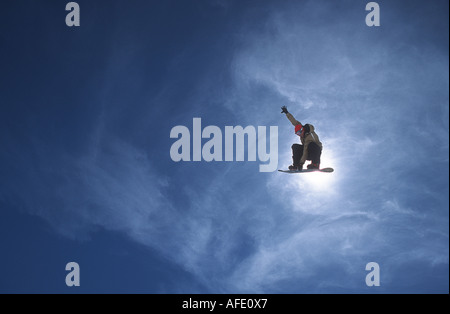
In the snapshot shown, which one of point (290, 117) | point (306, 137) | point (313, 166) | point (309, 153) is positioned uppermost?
point (290, 117)

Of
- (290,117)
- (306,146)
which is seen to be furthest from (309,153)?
(290,117)

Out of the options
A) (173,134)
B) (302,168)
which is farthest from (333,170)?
(173,134)

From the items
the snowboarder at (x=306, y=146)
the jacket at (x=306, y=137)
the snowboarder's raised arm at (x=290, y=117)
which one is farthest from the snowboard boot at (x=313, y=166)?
the snowboarder's raised arm at (x=290, y=117)

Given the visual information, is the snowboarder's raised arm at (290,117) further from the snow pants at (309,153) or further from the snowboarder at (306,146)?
the snow pants at (309,153)

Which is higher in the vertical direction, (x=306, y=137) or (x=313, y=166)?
(x=306, y=137)

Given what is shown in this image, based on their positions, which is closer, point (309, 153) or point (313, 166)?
point (309, 153)

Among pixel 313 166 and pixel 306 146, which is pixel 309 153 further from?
pixel 313 166

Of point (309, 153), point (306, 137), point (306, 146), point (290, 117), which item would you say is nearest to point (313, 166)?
point (309, 153)

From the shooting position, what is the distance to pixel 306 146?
78.9 feet

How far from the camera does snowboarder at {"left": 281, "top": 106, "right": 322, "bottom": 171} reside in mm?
23922

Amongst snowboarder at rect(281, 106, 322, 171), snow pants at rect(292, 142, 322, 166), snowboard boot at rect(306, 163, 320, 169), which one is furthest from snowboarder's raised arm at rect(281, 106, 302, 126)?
snowboard boot at rect(306, 163, 320, 169)

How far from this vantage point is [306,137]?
23.9 m
